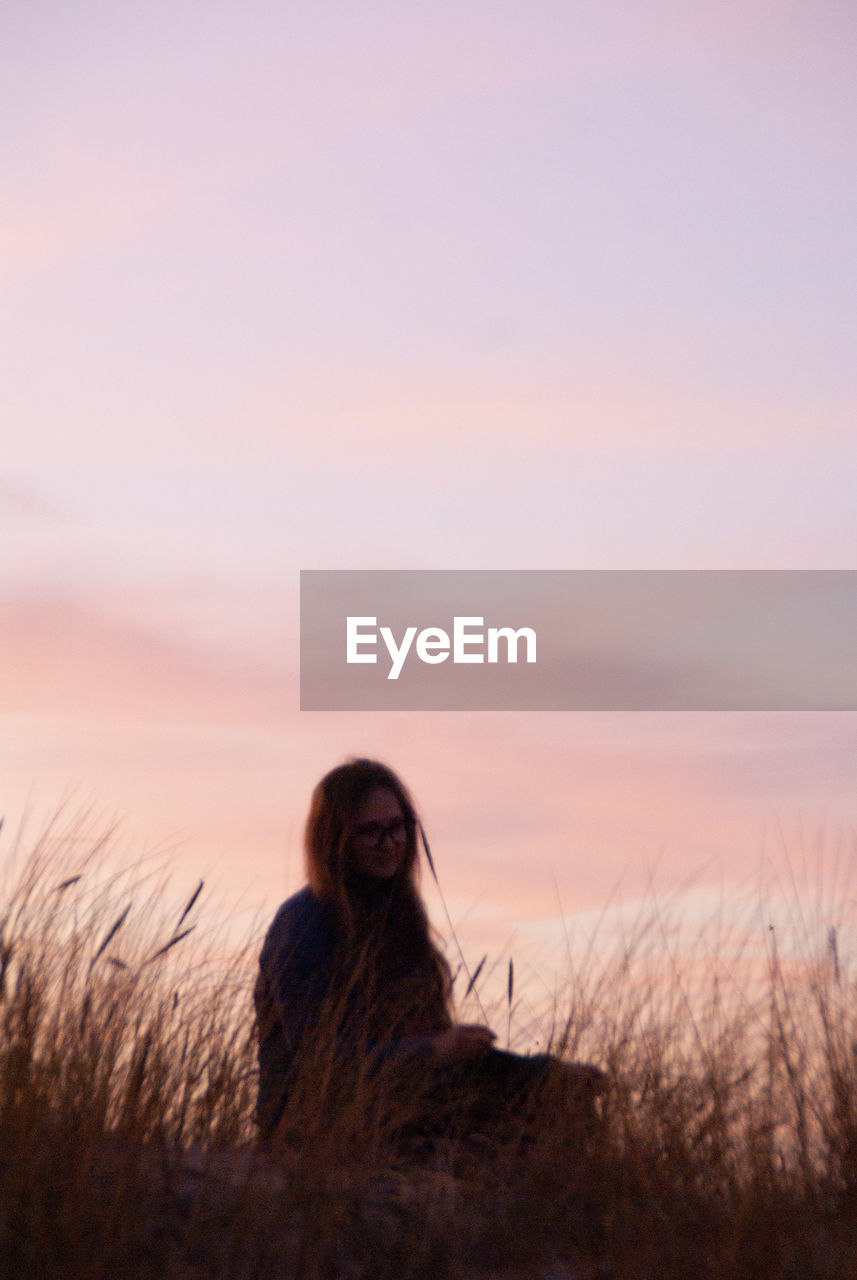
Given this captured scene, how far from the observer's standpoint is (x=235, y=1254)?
2666 mm

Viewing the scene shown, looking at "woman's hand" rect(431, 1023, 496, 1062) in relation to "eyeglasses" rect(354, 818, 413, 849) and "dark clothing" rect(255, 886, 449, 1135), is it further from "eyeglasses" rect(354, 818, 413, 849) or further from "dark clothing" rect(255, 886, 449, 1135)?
"eyeglasses" rect(354, 818, 413, 849)

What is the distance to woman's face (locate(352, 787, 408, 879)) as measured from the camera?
161 inches

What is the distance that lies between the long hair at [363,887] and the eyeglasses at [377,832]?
29 mm

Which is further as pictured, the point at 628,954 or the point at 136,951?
the point at 628,954

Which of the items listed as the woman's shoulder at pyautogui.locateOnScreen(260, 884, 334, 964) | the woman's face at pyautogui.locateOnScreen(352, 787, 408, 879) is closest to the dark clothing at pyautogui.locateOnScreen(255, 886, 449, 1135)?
the woman's shoulder at pyautogui.locateOnScreen(260, 884, 334, 964)

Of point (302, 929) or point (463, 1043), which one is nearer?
point (463, 1043)

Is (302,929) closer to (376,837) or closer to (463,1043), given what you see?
(376,837)

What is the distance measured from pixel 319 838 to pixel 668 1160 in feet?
4.24

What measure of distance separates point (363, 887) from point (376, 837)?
154 mm

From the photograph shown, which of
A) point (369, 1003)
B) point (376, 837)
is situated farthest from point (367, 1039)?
point (376, 837)

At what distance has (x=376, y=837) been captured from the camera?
13.4 ft

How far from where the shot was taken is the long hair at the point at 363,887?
13.2 feet

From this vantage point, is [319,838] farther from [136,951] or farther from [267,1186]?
[267,1186]

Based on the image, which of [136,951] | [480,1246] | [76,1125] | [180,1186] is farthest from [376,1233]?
[136,951]
